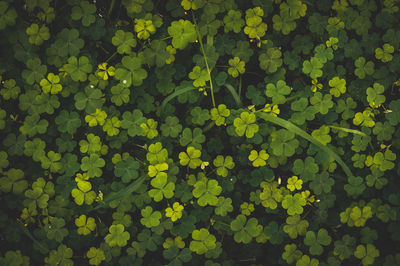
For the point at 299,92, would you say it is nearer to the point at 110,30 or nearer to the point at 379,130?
the point at 379,130

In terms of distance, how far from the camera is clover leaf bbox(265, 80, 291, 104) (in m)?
2.15

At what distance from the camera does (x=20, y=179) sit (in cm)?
218

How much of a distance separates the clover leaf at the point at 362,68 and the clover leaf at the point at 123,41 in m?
1.66

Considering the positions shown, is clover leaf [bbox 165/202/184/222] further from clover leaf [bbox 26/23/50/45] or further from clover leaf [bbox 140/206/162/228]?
clover leaf [bbox 26/23/50/45]

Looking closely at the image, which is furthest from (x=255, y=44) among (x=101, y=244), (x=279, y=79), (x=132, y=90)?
(x=101, y=244)

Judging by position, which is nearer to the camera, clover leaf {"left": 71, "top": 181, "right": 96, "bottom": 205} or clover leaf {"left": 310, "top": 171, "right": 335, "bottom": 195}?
clover leaf {"left": 71, "top": 181, "right": 96, "bottom": 205}

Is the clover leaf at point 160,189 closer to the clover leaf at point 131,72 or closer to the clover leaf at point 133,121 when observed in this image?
the clover leaf at point 133,121

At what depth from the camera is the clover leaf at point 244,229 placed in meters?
2.16

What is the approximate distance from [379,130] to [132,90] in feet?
6.16

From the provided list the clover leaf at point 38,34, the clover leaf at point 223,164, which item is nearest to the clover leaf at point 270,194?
the clover leaf at point 223,164

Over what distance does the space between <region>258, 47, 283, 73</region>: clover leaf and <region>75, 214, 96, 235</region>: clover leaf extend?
169cm

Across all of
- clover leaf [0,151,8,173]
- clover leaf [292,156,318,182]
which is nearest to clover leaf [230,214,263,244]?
clover leaf [292,156,318,182]

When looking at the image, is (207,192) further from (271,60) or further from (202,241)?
(271,60)

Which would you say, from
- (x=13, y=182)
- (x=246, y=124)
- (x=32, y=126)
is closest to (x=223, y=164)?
(x=246, y=124)
